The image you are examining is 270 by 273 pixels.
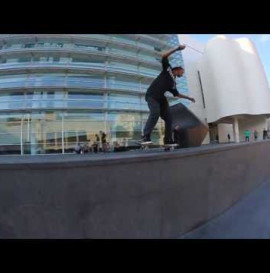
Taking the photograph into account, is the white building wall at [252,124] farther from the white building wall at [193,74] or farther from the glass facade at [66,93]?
the glass facade at [66,93]

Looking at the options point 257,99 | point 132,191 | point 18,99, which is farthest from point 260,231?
point 257,99

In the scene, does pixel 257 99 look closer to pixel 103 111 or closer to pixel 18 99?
pixel 103 111

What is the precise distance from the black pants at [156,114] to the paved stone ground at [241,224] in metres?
1.66

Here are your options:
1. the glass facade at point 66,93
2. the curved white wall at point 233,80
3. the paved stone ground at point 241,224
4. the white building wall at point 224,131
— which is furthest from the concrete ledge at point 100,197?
the white building wall at point 224,131

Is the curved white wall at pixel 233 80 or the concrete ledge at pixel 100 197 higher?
the curved white wall at pixel 233 80

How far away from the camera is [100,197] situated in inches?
99.3

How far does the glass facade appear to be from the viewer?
24609mm

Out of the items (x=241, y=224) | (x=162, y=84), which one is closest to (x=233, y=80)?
(x=162, y=84)

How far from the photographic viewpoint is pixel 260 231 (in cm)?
336

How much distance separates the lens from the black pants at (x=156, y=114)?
412 centimetres

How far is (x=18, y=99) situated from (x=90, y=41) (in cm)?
1107

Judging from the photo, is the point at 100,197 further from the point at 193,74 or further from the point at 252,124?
the point at 252,124

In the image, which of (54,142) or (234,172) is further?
(54,142)

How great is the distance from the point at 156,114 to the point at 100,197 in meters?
2.04
